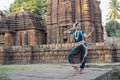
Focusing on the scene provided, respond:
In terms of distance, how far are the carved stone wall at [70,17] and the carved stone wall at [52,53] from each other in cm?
850

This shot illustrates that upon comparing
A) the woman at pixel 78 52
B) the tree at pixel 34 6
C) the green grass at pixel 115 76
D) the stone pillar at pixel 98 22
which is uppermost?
the tree at pixel 34 6

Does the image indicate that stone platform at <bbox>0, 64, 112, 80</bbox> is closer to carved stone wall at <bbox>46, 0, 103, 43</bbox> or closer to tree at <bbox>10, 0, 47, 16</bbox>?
carved stone wall at <bbox>46, 0, 103, 43</bbox>

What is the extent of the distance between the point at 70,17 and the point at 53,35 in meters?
3.17

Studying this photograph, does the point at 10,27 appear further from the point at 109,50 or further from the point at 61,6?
the point at 109,50

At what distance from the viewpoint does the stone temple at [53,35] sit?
15000 millimetres

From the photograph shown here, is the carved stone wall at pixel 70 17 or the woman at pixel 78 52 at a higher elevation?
the carved stone wall at pixel 70 17

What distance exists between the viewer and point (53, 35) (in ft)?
86.2

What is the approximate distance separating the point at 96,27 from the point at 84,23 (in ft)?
7.32

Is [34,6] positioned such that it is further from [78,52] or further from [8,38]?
[78,52]

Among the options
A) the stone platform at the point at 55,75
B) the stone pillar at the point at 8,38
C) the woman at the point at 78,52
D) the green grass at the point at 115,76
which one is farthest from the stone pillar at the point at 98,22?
the woman at the point at 78,52

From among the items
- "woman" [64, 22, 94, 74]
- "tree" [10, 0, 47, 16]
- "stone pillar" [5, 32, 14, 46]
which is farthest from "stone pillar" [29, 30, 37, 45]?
"woman" [64, 22, 94, 74]

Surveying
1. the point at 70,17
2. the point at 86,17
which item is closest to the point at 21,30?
the point at 70,17

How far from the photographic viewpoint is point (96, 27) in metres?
26.1

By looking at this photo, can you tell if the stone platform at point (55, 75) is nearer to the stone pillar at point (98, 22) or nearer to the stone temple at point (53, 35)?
the stone temple at point (53, 35)
